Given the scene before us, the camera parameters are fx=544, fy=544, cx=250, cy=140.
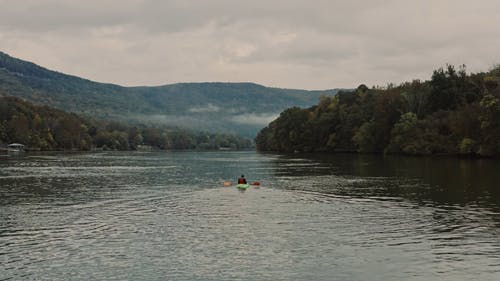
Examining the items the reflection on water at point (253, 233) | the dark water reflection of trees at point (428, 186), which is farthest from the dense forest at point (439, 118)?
the reflection on water at point (253, 233)

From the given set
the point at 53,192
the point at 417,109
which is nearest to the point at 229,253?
the point at 53,192

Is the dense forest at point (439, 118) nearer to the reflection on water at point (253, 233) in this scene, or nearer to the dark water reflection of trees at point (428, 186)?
the dark water reflection of trees at point (428, 186)

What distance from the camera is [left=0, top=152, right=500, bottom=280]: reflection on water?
28.1m

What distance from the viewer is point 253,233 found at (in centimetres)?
3788

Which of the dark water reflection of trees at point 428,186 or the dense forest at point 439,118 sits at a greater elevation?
the dense forest at point 439,118

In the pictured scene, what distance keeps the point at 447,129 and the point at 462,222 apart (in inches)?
4651

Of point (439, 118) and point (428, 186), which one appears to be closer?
point (428, 186)

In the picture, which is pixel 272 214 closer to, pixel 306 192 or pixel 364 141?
pixel 306 192

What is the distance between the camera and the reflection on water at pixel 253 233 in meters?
28.1

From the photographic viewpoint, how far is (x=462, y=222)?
135 feet

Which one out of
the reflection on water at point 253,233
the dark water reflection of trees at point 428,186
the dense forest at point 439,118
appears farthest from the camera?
the dense forest at point 439,118

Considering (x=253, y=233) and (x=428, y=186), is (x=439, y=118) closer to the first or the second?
(x=428, y=186)

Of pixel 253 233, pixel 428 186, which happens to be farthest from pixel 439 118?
pixel 253 233

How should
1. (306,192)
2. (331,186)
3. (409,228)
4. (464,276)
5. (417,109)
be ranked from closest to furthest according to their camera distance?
(464,276), (409,228), (306,192), (331,186), (417,109)
